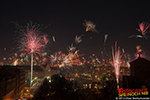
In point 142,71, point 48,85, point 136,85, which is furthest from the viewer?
point 142,71

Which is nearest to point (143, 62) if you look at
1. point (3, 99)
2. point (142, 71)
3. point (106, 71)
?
point (142, 71)

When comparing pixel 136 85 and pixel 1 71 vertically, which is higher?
pixel 1 71

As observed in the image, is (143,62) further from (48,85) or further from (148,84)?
(48,85)

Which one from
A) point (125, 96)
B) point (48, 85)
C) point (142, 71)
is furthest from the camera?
point (142, 71)

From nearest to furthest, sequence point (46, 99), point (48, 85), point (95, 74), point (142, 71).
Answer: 1. point (46, 99)
2. point (48, 85)
3. point (142, 71)
4. point (95, 74)

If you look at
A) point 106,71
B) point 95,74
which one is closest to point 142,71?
point 106,71

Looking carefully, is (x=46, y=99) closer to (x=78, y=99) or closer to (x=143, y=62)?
(x=78, y=99)

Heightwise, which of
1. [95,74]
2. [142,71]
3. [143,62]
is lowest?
[95,74]

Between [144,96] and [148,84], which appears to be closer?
[144,96]

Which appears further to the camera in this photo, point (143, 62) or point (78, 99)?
point (143, 62)
